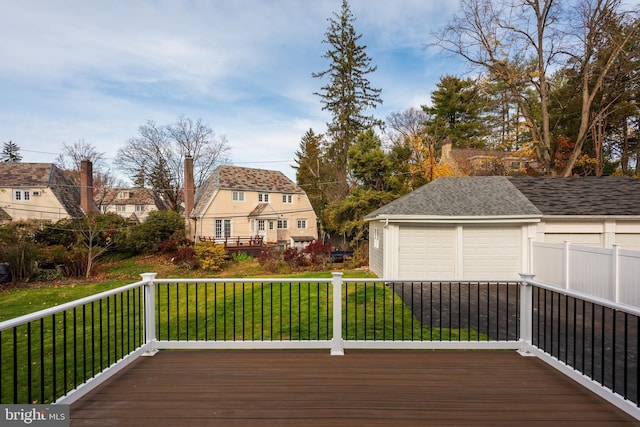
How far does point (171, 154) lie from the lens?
28.6 metres

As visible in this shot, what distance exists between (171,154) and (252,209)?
9661 millimetres

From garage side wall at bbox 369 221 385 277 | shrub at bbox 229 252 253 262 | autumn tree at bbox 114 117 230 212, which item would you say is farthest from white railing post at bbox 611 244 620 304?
autumn tree at bbox 114 117 230 212

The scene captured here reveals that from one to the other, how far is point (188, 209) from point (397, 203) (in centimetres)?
1840

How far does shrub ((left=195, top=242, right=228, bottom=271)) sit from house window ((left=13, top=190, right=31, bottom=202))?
17.5 metres

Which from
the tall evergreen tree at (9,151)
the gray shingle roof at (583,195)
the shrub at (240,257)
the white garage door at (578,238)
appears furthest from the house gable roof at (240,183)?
the tall evergreen tree at (9,151)

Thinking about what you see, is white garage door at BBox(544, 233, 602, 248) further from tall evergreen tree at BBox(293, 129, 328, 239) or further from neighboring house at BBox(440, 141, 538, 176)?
tall evergreen tree at BBox(293, 129, 328, 239)

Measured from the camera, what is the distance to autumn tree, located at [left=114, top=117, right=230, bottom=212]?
27906 millimetres

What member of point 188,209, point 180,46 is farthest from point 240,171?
point 180,46

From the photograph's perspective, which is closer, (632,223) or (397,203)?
(632,223)

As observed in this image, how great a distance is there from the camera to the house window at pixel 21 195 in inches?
950

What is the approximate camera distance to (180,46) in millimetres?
10969

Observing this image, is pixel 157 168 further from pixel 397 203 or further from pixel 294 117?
pixel 397 203

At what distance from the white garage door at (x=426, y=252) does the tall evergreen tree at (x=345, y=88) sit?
15372 mm

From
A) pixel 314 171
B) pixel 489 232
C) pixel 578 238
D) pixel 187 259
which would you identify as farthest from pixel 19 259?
pixel 314 171
